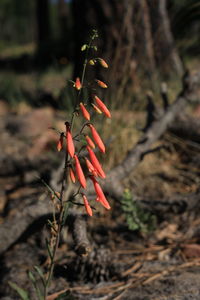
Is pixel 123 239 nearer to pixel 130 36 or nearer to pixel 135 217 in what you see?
pixel 135 217

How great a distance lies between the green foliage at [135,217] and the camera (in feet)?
7.47

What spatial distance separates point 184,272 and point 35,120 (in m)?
2.87

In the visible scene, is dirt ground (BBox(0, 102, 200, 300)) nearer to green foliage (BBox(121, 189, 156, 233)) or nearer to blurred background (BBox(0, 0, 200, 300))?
blurred background (BBox(0, 0, 200, 300))

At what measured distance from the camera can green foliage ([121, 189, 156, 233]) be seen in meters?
2.28

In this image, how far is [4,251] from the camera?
2.16m

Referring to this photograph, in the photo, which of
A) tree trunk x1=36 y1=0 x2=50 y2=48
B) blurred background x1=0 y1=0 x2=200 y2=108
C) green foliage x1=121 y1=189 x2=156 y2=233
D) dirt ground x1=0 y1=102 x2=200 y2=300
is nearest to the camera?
dirt ground x1=0 y1=102 x2=200 y2=300

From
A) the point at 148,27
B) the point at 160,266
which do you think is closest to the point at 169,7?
the point at 148,27

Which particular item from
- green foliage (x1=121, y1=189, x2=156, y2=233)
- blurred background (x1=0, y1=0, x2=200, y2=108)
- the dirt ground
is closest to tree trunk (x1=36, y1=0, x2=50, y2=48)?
blurred background (x1=0, y1=0, x2=200, y2=108)

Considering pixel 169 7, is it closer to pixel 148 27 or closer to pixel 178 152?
pixel 148 27

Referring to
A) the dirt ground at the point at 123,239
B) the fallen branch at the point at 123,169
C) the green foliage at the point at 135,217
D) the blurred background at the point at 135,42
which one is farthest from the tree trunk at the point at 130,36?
the green foliage at the point at 135,217

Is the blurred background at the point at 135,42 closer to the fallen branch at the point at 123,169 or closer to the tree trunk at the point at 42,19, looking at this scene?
the fallen branch at the point at 123,169

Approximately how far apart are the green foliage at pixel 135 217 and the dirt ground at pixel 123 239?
0.11 metres

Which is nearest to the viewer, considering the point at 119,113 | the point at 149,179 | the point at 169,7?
the point at 149,179

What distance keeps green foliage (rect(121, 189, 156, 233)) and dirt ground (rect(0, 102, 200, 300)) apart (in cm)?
11
